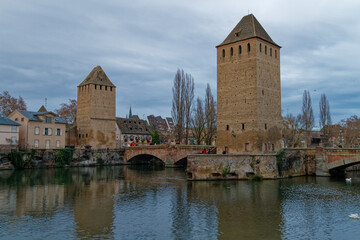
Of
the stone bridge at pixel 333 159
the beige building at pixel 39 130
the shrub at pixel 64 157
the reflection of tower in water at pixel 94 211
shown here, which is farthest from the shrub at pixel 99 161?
the stone bridge at pixel 333 159

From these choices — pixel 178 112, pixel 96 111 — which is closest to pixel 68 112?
pixel 96 111

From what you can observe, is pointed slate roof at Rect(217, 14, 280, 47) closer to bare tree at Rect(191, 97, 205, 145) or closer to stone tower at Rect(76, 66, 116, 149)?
bare tree at Rect(191, 97, 205, 145)

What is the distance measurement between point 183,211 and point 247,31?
946 inches

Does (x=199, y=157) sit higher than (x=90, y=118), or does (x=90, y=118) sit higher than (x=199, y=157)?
A: (x=90, y=118)

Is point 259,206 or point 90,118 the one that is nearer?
point 259,206

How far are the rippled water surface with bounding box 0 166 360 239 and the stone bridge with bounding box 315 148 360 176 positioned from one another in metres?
3.82

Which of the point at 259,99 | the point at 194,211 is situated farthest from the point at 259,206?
the point at 259,99

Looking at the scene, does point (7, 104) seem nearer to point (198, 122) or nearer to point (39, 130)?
point (39, 130)

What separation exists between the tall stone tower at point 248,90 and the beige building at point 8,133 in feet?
94.2

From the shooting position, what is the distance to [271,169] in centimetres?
3059

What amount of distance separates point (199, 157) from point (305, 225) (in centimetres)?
1543

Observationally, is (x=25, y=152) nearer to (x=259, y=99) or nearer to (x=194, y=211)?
(x=259, y=99)

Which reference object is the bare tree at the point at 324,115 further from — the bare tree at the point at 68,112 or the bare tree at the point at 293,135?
the bare tree at the point at 68,112

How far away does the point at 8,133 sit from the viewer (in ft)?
153
